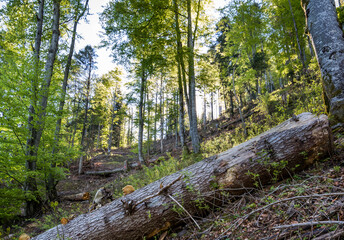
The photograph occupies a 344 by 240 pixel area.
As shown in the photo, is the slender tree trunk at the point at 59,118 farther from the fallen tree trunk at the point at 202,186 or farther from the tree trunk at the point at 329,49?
the tree trunk at the point at 329,49

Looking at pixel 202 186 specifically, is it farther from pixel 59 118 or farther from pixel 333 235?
pixel 59 118

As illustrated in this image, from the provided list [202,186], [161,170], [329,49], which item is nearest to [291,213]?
[202,186]

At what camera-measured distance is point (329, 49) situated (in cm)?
324

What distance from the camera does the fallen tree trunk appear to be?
2.73 meters

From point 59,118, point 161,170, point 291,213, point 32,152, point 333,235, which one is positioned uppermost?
point 59,118

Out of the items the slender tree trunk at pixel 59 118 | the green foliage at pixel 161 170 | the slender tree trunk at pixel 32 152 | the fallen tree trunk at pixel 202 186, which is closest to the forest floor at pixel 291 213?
the fallen tree trunk at pixel 202 186

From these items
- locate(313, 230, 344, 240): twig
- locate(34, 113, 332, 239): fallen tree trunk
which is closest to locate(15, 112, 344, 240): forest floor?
locate(313, 230, 344, 240): twig

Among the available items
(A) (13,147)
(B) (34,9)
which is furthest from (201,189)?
(B) (34,9)

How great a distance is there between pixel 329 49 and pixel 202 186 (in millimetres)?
3646

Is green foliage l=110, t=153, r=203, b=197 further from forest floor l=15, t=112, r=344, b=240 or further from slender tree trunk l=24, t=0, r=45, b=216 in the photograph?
forest floor l=15, t=112, r=344, b=240

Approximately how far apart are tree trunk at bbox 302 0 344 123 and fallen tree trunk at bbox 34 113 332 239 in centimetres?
50

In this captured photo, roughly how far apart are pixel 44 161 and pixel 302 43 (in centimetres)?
1749

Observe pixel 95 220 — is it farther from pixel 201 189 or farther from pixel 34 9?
pixel 34 9

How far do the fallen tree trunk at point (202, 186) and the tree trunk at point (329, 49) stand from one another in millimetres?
505
